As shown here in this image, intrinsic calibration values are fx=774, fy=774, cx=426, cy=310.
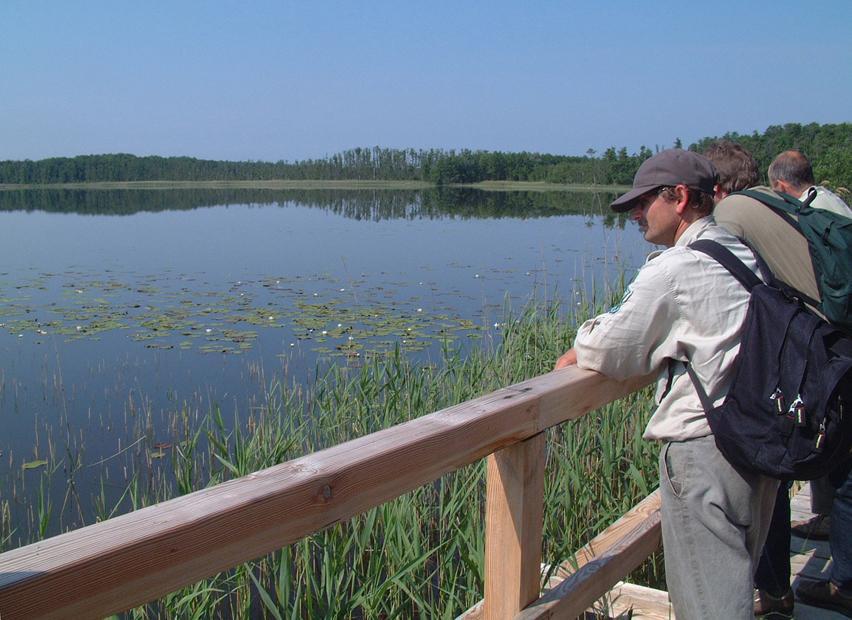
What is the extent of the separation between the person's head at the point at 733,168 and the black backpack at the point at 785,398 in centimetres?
130

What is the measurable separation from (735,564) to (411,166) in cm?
9548

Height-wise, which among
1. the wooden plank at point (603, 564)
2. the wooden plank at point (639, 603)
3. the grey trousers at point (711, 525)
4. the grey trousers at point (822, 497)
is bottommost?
the wooden plank at point (639, 603)

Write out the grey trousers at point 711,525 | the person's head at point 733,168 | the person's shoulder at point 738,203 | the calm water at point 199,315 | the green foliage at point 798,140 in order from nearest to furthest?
the grey trousers at point 711,525
the person's shoulder at point 738,203
the person's head at point 733,168
the calm water at point 199,315
the green foliage at point 798,140

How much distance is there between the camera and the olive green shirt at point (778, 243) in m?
2.40

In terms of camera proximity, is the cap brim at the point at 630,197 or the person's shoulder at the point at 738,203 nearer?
the cap brim at the point at 630,197

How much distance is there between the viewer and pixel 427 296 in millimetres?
11023

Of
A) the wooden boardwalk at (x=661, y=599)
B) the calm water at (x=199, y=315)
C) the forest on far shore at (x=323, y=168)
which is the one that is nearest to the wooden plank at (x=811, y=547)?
the wooden boardwalk at (x=661, y=599)

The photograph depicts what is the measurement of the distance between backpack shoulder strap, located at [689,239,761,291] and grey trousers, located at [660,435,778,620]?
0.36 metres

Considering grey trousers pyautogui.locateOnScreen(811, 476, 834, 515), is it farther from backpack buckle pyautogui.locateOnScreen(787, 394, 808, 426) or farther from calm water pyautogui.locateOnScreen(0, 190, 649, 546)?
calm water pyautogui.locateOnScreen(0, 190, 649, 546)

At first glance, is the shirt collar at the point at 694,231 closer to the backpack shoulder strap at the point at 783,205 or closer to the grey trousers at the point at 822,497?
the backpack shoulder strap at the point at 783,205

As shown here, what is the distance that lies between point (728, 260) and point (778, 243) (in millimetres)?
823

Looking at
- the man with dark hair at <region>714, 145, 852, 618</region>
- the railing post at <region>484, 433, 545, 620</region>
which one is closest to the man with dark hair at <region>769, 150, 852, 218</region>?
the man with dark hair at <region>714, 145, 852, 618</region>

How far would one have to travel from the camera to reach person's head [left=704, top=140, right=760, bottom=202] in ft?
9.41

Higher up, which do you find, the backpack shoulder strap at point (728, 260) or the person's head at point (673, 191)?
the person's head at point (673, 191)
